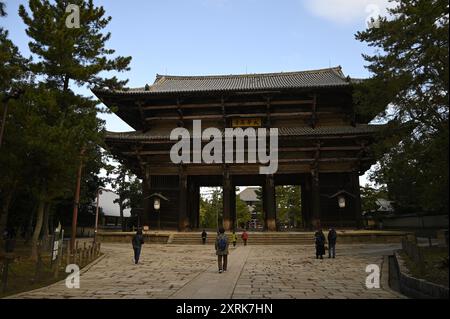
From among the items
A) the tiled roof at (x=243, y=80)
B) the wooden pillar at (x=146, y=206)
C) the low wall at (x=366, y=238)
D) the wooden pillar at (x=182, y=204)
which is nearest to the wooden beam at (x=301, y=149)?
the wooden pillar at (x=146, y=206)

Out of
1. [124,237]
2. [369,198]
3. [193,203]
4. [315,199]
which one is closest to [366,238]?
[315,199]

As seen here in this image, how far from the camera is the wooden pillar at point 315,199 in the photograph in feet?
74.5

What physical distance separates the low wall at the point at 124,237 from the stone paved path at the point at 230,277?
15.4 ft

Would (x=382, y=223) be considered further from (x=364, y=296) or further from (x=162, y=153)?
(x=364, y=296)

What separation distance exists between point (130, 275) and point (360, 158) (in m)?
17.5

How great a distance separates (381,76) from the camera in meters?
13.9

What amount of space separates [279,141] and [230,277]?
14.5m

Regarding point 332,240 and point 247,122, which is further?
point 247,122

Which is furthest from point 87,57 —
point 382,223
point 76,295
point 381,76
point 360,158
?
point 382,223
